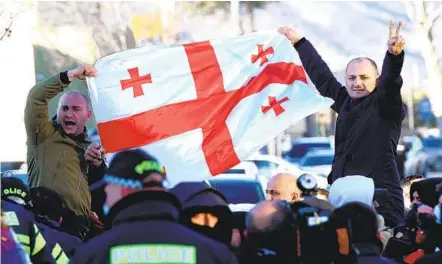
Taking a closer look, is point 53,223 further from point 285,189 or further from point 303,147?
point 303,147

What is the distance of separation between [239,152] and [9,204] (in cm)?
225

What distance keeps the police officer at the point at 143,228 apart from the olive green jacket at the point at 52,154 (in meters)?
3.05

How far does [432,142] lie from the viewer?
129ft

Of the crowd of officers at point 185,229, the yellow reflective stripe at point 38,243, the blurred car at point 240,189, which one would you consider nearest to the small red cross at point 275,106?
the crowd of officers at point 185,229

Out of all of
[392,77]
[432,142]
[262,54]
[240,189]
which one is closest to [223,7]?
[432,142]

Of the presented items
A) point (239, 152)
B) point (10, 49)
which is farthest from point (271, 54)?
point (10, 49)

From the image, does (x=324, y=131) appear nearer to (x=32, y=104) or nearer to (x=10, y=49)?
(x=10, y=49)

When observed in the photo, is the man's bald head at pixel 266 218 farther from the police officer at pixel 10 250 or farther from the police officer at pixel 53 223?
the police officer at pixel 53 223

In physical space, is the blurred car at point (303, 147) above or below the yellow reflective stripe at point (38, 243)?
below

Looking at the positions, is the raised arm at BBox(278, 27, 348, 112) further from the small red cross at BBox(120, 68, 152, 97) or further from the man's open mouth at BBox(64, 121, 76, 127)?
the man's open mouth at BBox(64, 121, 76, 127)

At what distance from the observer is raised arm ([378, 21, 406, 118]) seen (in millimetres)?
6871

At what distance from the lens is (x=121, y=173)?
15.1ft

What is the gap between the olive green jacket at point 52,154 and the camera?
298 inches

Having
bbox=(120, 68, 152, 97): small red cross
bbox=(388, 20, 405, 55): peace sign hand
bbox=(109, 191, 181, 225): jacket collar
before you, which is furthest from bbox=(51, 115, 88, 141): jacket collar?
bbox=(109, 191, 181, 225): jacket collar
